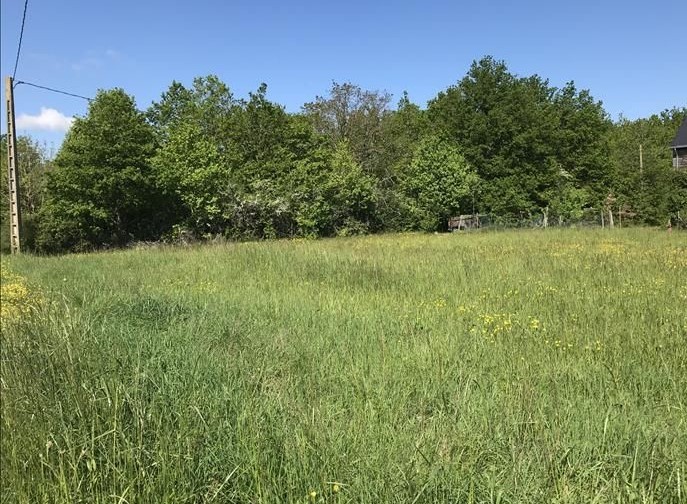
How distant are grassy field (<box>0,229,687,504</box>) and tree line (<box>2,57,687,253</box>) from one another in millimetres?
24196

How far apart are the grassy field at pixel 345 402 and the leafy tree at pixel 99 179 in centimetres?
2308

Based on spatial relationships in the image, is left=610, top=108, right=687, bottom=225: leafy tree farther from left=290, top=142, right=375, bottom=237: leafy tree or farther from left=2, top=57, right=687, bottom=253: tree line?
left=290, top=142, right=375, bottom=237: leafy tree

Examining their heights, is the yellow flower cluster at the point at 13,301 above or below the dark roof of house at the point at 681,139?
below

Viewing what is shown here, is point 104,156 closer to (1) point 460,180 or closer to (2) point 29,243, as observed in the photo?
(2) point 29,243

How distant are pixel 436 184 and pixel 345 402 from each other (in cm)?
3682

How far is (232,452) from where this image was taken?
10.1 feet

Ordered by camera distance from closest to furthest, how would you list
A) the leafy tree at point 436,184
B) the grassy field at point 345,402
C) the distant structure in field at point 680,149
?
the grassy field at point 345,402 < the leafy tree at point 436,184 < the distant structure in field at point 680,149

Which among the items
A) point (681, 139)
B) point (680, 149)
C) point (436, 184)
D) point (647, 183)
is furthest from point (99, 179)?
point (680, 149)

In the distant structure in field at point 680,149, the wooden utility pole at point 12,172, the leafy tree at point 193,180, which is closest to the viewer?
the wooden utility pole at point 12,172

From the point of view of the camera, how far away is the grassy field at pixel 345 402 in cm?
287

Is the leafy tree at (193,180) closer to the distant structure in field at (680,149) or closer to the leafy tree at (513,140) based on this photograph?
the leafy tree at (513,140)

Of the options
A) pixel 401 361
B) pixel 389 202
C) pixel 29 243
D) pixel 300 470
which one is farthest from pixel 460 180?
pixel 300 470

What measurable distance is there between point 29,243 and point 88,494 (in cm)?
2760

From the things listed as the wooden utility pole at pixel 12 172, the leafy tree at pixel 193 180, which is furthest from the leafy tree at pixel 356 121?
the wooden utility pole at pixel 12 172
